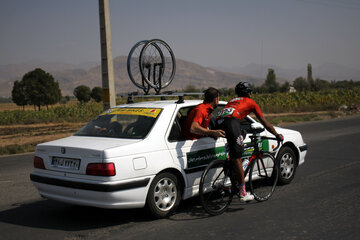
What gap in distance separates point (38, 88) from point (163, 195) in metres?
66.7

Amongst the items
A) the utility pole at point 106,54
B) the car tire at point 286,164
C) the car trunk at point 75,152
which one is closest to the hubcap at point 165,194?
the car trunk at point 75,152

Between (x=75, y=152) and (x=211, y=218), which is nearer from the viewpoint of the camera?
(x=75, y=152)

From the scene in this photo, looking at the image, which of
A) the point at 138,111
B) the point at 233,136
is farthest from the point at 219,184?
the point at 138,111

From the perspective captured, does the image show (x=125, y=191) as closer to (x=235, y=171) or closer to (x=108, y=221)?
(x=108, y=221)

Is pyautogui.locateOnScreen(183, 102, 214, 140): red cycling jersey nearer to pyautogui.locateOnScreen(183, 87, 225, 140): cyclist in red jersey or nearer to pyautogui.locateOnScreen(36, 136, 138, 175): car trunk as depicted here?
pyautogui.locateOnScreen(183, 87, 225, 140): cyclist in red jersey

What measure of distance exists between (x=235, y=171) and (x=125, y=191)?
1607 millimetres

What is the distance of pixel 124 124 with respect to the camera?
5.73m

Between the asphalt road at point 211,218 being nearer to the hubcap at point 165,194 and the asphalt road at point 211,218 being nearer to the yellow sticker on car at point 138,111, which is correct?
the hubcap at point 165,194

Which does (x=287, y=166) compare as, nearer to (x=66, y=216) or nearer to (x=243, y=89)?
(x=243, y=89)

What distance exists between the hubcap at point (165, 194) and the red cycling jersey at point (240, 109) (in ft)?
3.92

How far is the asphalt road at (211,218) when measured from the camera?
4.63 metres

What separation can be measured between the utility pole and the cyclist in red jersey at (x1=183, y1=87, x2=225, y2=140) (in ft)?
26.5

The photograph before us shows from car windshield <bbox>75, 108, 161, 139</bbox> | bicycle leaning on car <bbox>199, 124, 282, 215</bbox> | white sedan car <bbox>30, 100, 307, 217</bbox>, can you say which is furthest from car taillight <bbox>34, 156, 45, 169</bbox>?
bicycle leaning on car <bbox>199, 124, 282, 215</bbox>

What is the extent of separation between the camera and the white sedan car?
4.71 metres
